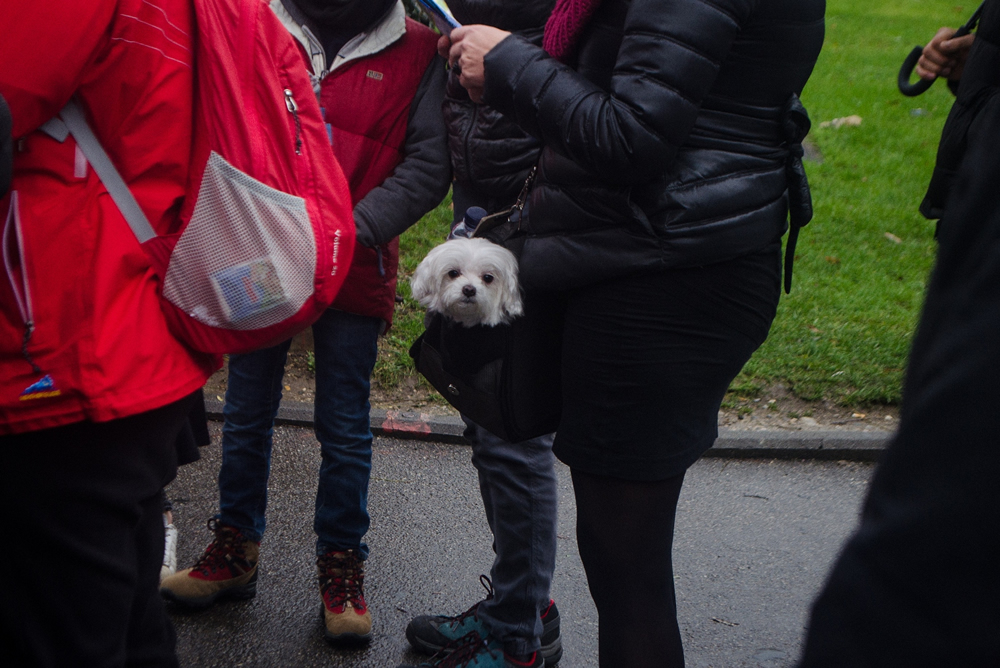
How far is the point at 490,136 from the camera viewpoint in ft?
7.10

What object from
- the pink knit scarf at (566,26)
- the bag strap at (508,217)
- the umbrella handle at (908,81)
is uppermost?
→ the pink knit scarf at (566,26)

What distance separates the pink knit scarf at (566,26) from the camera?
159 centimetres

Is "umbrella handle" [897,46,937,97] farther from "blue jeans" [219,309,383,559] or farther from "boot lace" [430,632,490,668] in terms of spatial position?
"boot lace" [430,632,490,668]

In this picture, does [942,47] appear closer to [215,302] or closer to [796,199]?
[796,199]

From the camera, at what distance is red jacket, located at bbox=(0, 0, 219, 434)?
1297mm

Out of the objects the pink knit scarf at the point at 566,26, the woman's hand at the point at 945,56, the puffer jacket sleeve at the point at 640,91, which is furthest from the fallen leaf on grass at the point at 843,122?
the puffer jacket sleeve at the point at 640,91

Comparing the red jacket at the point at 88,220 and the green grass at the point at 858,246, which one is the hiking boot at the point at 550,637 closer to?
the red jacket at the point at 88,220

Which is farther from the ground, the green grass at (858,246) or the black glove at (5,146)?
the black glove at (5,146)

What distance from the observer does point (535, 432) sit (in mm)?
1940

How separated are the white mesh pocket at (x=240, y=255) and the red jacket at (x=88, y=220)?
0.24 feet

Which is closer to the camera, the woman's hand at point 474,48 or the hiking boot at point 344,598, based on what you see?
the woman's hand at point 474,48

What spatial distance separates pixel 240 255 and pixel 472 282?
53 cm

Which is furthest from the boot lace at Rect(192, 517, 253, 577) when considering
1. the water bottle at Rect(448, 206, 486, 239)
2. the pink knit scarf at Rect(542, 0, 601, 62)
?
the pink knit scarf at Rect(542, 0, 601, 62)

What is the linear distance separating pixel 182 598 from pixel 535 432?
1.44 m
